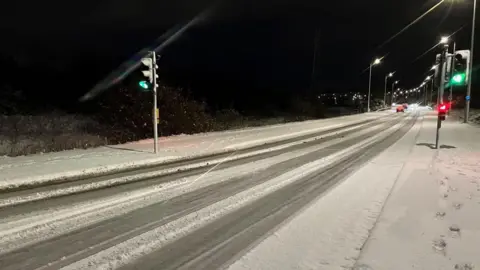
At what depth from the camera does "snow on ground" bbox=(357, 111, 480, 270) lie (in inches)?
196

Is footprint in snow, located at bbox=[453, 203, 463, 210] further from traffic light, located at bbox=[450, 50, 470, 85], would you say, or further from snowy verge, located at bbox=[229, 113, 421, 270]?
traffic light, located at bbox=[450, 50, 470, 85]

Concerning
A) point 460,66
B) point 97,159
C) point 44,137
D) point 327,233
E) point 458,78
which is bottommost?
point 44,137

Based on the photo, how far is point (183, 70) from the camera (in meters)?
99.8

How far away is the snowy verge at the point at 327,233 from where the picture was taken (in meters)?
5.04

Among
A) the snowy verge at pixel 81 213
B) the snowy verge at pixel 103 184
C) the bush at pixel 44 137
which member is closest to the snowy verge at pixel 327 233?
the snowy verge at pixel 81 213

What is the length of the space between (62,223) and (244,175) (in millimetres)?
5091

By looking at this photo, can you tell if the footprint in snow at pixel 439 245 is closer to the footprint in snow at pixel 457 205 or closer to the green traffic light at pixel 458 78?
the footprint in snow at pixel 457 205

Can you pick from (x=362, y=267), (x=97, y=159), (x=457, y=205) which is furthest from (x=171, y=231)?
(x=97, y=159)

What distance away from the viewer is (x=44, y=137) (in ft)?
70.1

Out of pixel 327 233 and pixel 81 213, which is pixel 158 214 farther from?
pixel 327 233

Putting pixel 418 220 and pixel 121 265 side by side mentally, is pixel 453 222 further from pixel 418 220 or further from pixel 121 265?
pixel 121 265

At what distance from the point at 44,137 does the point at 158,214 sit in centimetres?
1644

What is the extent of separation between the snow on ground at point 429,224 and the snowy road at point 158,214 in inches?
60.7

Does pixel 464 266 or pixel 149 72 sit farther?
pixel 149 72
